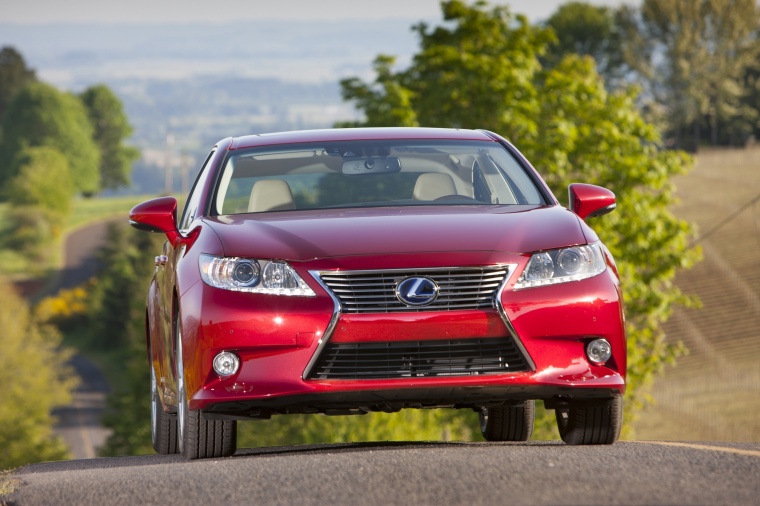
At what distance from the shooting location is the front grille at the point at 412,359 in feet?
25.5

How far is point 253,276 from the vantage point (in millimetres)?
7867

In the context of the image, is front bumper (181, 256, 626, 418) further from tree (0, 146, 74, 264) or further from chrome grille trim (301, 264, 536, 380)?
tree (0, 146, 74, 264)

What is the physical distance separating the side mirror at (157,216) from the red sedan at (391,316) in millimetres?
435

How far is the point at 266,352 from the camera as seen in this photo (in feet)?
25.6

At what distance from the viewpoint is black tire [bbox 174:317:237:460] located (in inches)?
332

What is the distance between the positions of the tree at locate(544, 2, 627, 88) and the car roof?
120m

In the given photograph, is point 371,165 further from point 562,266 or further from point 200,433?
point 200,433

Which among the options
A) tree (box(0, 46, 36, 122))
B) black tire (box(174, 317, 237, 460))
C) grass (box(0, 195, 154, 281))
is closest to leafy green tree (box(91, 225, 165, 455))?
grass (box(0, 195, 154, 281))

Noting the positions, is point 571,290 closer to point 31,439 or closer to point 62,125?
point 31,439

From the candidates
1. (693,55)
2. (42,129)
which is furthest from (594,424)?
(42,129)

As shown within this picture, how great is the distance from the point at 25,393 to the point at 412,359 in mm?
79215

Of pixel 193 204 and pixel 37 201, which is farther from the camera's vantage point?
pixel 37 201

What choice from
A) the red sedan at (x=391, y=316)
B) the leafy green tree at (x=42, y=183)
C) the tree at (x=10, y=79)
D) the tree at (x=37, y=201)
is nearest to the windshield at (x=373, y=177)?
the red sedan at (x=391, y=316)

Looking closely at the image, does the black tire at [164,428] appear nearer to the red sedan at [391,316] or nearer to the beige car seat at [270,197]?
the red sedan at [391,316]
